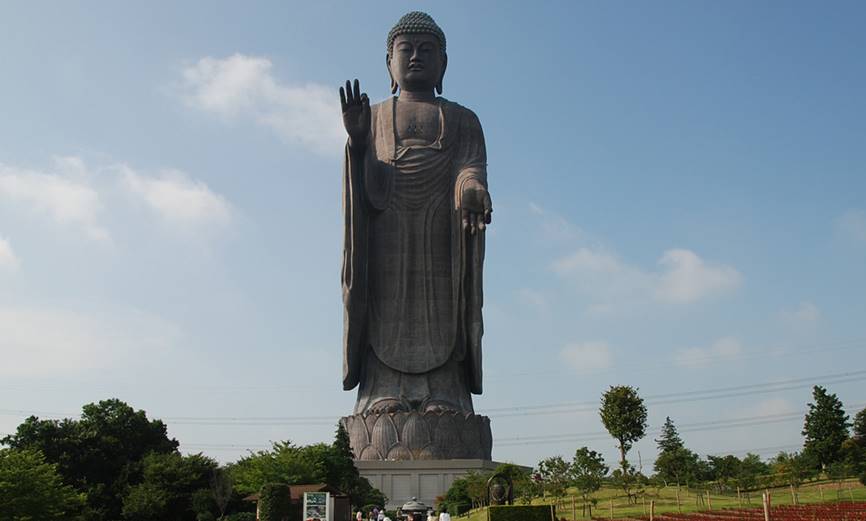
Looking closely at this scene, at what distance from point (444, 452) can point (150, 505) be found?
26.1 ft

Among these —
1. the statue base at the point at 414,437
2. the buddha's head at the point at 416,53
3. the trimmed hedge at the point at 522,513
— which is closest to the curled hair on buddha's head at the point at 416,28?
the buddha's head at the point at 416,53

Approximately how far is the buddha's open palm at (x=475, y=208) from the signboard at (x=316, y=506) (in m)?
10.9

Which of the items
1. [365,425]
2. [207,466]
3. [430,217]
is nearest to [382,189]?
[430,217]

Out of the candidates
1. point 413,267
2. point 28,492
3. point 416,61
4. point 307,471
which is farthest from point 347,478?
point 416,61

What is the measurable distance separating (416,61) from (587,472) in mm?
12871

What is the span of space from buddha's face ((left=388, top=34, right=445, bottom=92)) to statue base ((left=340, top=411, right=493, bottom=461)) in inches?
371

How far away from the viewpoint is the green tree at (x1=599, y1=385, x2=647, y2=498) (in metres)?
28.8

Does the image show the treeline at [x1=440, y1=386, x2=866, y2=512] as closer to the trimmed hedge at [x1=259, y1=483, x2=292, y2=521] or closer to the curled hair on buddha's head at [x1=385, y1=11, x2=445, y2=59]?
the trimmed hedge at [x1=259, y1=483, x2=292, y2=521]

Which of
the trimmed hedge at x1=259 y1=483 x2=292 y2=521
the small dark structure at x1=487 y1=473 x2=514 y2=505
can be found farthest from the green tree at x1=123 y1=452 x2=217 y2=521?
the small dark structure at x1=487 y1=473 x2=514 y2=505

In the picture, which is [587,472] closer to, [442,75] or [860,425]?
[442,75]

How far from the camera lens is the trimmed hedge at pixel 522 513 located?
1302 centimetres

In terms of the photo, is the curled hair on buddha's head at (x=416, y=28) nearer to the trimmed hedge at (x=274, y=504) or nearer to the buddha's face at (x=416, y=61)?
the buddha's face at (x=416, y=61)

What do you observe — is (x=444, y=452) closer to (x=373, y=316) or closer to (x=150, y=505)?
(x=373, y=316)

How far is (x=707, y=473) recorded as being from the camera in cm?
2958
